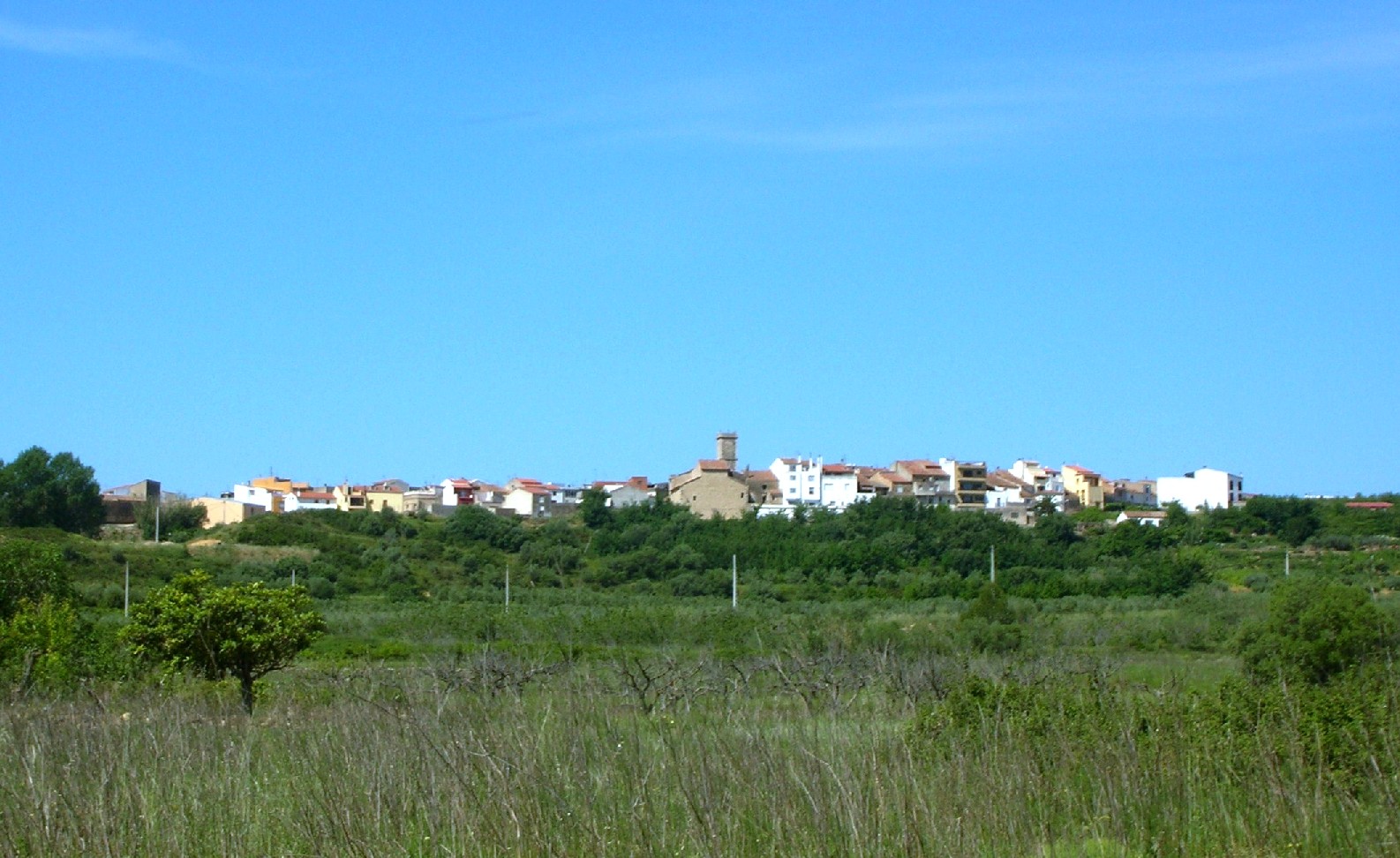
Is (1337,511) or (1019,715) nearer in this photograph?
(1019,715)

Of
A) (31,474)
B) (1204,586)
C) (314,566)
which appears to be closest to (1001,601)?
(1204,586)

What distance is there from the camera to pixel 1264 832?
159 inches

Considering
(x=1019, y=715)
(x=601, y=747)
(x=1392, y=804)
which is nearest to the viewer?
(x=1392, y=804)

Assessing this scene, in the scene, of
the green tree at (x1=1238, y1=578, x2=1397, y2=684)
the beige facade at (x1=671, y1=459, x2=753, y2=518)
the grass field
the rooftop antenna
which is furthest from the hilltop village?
the grass field

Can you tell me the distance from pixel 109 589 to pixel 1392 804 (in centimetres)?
3809

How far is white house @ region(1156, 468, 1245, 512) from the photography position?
76562 millimetres

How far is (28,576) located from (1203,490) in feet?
230

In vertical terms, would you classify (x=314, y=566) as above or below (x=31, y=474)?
below

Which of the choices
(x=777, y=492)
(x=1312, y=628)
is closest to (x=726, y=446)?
(x=777, y=492)

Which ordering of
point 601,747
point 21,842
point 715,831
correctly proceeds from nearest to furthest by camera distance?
point 715,831, point 21,842, point 601,747

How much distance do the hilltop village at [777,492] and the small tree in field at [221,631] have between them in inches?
1990

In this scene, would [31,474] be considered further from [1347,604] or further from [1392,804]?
[1392,804]

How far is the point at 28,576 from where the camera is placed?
59.1 feet

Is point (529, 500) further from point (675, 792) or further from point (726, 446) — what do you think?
point (675, 792)
